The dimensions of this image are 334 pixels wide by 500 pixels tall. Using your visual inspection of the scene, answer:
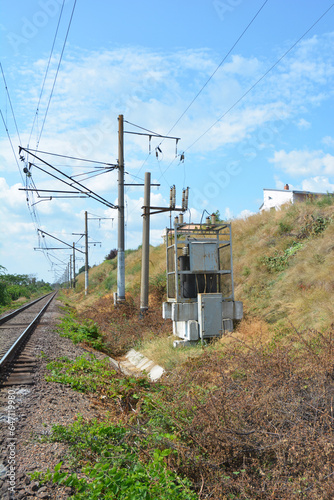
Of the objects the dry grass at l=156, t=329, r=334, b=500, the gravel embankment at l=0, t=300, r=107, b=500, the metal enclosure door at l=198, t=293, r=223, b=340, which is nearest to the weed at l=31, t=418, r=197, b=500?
the gravel embankment at l=0, t=300, r=107, b=500

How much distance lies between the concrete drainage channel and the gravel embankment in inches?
76.3

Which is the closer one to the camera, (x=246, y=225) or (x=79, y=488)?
(x=79, y=488)

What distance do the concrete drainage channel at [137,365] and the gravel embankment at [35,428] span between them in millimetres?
1938

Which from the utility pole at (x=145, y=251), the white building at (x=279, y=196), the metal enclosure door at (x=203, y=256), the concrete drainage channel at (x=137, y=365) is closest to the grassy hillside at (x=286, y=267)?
the utility pole at (x=145, y=251)

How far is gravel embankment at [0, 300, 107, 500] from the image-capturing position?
374 centimetres

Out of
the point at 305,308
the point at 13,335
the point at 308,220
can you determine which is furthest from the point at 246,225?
the point at 13,335

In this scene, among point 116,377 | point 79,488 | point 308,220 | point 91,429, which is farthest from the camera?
point 308,220

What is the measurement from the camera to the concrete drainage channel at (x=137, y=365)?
9.10 metres

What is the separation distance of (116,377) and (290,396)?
13.4 feet

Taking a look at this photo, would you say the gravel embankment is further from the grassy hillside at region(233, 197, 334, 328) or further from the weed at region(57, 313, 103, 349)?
the grassy hillside at region(233, 197, 334, 328)

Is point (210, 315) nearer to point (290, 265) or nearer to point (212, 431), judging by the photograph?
point (290, 265)

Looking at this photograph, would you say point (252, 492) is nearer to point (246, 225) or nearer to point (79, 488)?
point (79, 488)

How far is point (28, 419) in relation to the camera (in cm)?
547

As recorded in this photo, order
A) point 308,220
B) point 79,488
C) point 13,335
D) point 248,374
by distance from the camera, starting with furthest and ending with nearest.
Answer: point 308,220 < point 13,335 < point 248,374 < point 79,488
